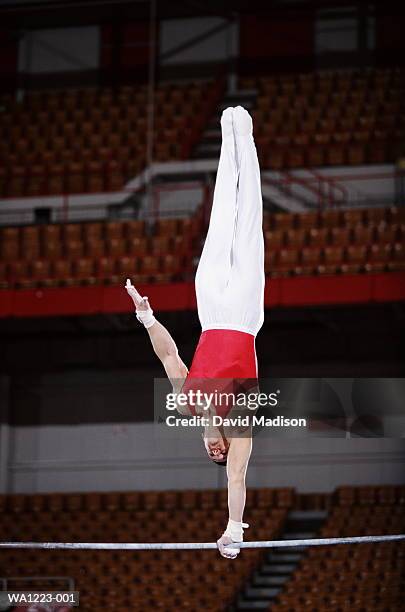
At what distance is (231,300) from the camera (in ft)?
27.2

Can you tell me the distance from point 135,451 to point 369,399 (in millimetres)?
9604

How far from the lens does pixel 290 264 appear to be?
16.2 metres

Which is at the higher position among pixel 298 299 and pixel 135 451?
pixel 298 299

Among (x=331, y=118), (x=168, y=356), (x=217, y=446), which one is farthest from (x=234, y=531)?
(x=331, y=118)

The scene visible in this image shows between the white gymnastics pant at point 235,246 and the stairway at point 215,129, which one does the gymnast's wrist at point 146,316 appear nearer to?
the white gymnastics pant at point 235,246

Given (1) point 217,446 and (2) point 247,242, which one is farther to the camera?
(2) point 247,242

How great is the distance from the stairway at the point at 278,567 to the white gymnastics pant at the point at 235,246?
290 inches

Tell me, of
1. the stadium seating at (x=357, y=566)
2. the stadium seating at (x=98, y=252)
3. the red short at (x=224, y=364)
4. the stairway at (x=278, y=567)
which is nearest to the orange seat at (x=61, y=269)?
the stadium seating at (x=98, y=252)

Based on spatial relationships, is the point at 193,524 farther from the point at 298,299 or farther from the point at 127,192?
the point at 127,192

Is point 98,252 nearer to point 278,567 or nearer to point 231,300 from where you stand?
point 278,567

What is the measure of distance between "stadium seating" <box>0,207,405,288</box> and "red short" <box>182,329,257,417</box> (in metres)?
7.59

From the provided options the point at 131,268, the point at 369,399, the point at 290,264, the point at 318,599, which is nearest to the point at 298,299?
the point at 290,264

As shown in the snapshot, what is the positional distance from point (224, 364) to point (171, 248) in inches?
354

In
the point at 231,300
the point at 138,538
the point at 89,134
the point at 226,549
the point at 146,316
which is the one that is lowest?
the point at 138,538
